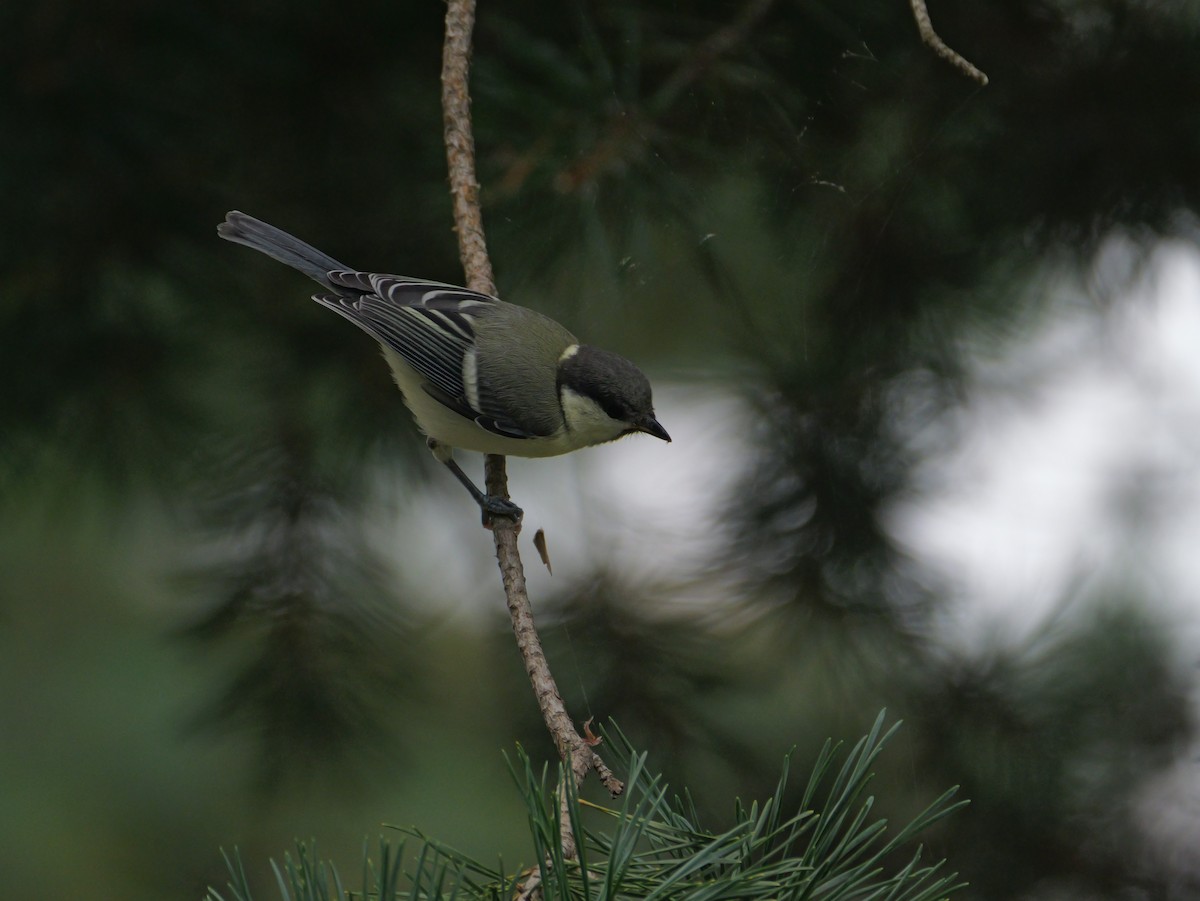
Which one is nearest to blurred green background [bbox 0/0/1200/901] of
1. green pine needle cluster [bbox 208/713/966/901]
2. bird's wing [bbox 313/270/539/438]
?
bird's wing [bbox 313/270/539/438]

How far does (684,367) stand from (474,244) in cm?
40

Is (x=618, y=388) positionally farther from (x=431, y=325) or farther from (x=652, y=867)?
(x=652, y=867)

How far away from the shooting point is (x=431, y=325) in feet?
4.41

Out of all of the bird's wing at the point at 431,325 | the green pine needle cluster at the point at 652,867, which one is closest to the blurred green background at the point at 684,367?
the bird's wing at the point at 431,325

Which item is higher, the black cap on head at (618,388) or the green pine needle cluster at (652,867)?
the black cap on head at (618,388)

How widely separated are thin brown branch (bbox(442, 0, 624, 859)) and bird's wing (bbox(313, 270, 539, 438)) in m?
0.10

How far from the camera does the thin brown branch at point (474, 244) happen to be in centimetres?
69

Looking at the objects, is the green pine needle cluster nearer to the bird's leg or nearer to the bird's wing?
the bird's leg

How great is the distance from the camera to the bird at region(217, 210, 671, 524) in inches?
47.6

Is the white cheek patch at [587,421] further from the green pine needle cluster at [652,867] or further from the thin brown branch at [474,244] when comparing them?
the green pine needle cluster at [652,867]

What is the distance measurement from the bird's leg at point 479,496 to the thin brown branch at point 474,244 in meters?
0.06

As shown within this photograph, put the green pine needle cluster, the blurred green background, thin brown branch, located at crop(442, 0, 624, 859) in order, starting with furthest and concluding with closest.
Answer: the blurred green background → thin brown branch, located at crop(442, 0, 624, 859) → the green pine needle cluster

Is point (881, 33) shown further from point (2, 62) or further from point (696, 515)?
point (2, 62)

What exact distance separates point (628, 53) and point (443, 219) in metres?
0.32
